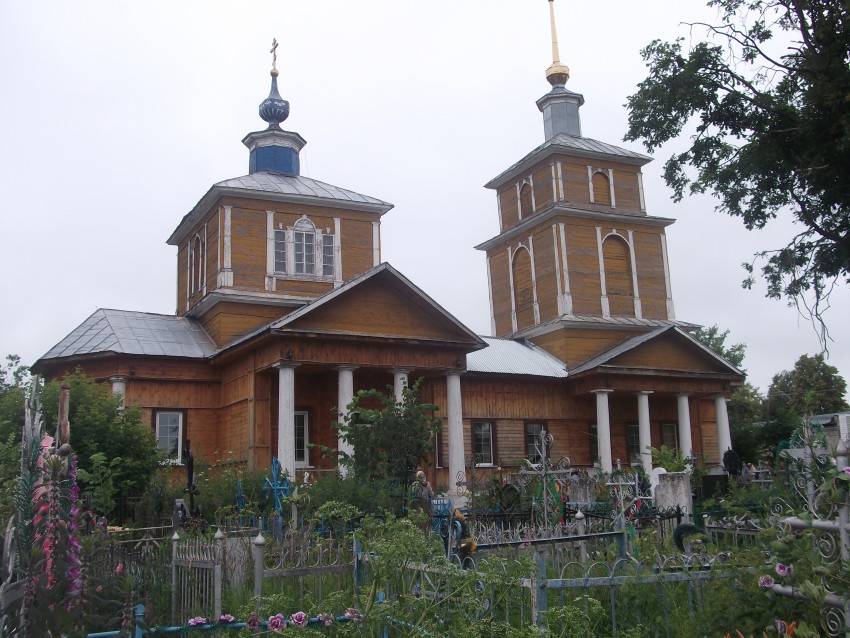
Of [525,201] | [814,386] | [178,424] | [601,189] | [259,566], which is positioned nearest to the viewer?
[259,566]

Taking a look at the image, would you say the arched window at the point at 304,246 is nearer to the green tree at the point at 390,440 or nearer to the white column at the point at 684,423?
the green tree at the point at 390,440

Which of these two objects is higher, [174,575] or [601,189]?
[601,189]

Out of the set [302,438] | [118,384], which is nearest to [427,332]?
[302,438]

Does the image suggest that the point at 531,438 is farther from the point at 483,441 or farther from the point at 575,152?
the point at 575,152

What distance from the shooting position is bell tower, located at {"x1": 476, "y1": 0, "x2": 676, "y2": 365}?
27.9 metres

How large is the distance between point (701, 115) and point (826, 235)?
3.01m

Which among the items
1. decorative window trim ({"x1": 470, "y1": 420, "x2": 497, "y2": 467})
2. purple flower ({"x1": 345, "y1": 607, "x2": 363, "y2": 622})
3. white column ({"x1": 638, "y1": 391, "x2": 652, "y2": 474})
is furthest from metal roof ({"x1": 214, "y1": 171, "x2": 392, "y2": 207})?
purple flower ({"x1": 345, "y1": 607, "x2": 363, "y2": 622})

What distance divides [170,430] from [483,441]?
9.07m

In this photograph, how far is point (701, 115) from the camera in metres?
15.0

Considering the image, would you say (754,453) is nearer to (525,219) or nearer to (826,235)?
(525,219)

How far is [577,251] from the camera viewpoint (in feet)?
92.9

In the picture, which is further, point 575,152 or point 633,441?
point 575,152

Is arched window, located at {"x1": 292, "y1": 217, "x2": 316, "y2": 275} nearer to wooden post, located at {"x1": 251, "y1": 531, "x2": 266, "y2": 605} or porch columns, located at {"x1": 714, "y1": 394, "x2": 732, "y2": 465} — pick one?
porch columns, located at {"x1": 714, "y1": 394, "x2": 732, "y2": 465}

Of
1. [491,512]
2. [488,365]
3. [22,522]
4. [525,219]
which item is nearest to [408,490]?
[491,512]
